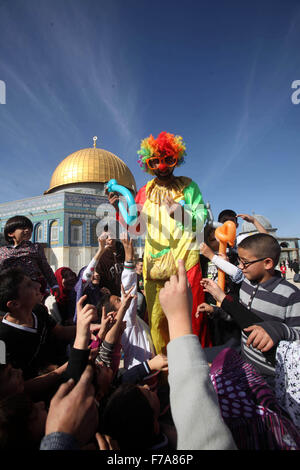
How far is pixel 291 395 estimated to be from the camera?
A: 3.78 ft

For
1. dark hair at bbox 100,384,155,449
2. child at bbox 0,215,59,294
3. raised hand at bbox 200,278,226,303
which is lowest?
dark hair at bbox 100,384,155,449

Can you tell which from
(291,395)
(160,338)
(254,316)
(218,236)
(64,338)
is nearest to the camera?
(291,395)

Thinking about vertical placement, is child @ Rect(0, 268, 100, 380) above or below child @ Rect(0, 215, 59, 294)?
below

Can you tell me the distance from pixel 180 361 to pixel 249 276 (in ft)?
4.23

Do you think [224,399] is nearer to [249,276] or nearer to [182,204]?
[249,276]

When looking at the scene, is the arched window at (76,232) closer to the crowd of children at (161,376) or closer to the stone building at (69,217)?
the stone building at (69,217)

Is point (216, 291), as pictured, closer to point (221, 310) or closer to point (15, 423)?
point (221, 310)

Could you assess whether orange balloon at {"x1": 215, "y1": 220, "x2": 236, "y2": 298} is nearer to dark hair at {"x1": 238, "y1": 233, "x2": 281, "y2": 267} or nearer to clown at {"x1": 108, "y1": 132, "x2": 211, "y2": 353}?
clown at {"x1": 108, "y1": 132, "x2": 211, "y2": 353}

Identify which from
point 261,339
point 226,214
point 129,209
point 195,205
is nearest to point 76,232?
point 226,214

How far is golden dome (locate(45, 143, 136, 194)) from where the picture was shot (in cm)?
2534

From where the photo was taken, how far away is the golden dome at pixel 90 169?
25.3 m

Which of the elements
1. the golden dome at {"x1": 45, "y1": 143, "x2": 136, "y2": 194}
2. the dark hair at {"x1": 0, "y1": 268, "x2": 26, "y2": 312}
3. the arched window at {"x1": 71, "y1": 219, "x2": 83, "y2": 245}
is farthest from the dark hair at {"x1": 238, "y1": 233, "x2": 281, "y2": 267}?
the golden dome at {"x1": 45, "y1": 143, "x2": 136, "y2": 194}

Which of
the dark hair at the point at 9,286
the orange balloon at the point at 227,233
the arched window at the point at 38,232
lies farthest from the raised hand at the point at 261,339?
the arched window at the point at 38,232
